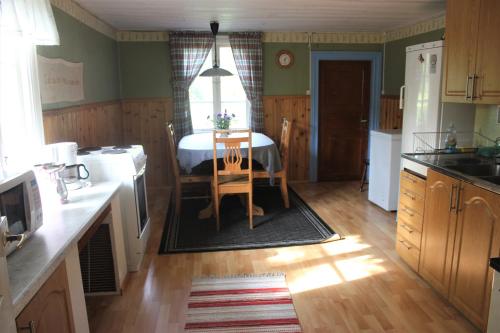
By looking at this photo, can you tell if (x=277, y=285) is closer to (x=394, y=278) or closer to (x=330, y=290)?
(x=330, y=290)

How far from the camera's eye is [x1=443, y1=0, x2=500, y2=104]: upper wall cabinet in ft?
8.10

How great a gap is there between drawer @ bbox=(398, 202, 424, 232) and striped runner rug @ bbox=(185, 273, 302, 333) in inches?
40.6

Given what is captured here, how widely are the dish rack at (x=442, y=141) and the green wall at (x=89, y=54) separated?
3089 mm

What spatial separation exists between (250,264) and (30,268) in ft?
6.39

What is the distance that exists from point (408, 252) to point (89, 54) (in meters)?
3.43

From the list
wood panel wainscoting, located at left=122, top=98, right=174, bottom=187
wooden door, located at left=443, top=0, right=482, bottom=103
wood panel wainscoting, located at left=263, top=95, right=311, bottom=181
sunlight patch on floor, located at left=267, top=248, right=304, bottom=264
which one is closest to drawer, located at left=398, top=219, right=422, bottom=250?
sunlight patch on floor, located at left=267, top=248, right=304, bottom=264

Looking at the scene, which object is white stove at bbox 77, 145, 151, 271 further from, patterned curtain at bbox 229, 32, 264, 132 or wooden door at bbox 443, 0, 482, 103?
patterned curtain at bbox 229, 32, 264, 132

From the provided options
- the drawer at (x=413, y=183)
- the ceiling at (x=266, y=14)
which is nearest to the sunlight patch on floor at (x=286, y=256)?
the drawer at (x=413, y=183)

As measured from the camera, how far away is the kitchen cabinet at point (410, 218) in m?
2.80

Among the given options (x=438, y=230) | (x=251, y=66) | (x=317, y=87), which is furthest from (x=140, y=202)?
(x=317, y=87)

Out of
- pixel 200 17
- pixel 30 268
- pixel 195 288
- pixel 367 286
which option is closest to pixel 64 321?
pixel 30 268

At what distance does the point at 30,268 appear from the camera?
1.43 metres

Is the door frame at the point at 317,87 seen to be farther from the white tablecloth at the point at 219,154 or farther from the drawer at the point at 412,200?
the drawer at the point at 412,200

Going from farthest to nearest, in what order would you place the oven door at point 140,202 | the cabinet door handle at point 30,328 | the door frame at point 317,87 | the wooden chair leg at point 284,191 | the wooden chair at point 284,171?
1. the door frame at point 317,87
2. the wooden chair leg at point 284,191
3. the wooden chair at point 284,171
4. the oven door at point 140,202
5. the cabinet door handle at point 30,328
